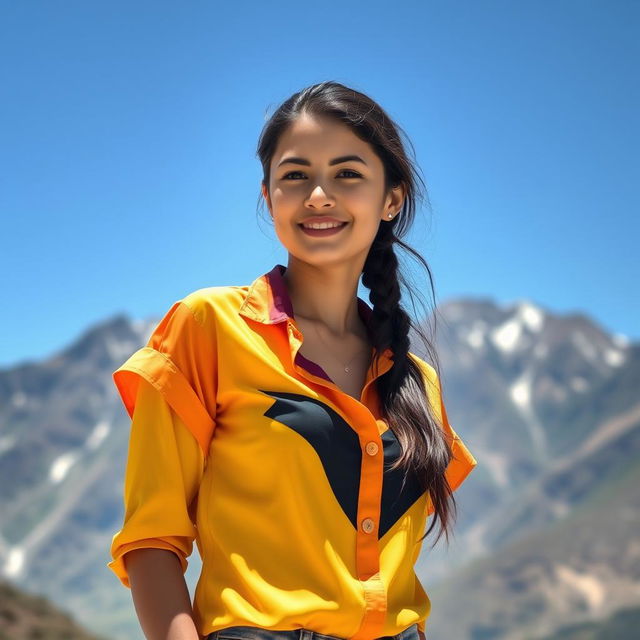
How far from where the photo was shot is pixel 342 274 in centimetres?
311

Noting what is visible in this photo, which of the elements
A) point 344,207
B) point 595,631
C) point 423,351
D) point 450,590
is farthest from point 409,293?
point 450,590

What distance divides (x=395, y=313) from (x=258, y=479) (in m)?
0.96

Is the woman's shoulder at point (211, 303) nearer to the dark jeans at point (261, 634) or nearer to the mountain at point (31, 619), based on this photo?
the dark jeans at point (261, 634)

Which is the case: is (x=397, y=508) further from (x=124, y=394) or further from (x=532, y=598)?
(x=532, y=598)

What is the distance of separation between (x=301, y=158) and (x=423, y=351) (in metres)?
0.91

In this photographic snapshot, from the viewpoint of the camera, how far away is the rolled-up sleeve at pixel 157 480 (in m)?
2.50

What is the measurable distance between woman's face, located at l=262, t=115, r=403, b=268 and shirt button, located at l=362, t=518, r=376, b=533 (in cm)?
79

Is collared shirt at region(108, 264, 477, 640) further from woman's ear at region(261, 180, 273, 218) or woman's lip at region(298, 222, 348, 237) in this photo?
woman's ear at region(261, 180, 273, 218)

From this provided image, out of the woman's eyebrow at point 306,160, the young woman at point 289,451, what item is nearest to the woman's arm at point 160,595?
the young woman at point 289,451

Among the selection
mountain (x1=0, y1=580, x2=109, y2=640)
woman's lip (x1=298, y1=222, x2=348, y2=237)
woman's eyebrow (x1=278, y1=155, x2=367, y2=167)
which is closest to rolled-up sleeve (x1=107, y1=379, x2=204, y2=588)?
woman's lip (x1=298, y1=222, x2=348, y2=237)

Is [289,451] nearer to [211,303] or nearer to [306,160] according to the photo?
[211,303]

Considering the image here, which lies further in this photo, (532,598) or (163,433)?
(532,598)

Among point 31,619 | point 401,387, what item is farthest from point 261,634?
point 31,619

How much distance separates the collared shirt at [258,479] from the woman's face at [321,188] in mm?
291
